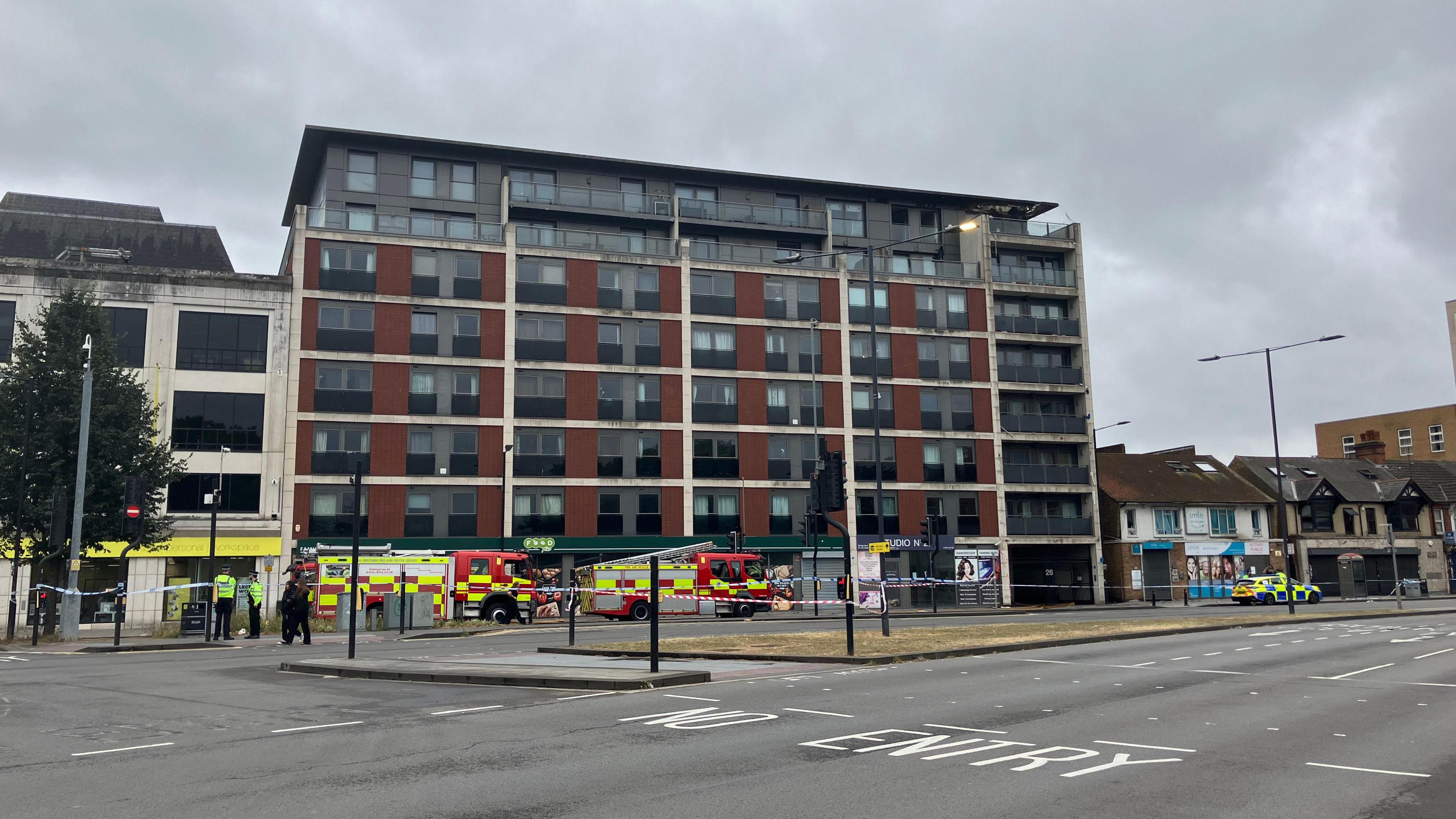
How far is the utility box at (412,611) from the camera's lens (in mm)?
32438

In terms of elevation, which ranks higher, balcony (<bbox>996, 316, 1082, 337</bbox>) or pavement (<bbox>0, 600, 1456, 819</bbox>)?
balcony (<bbox>996, 316, 1082, 337</bbox>)

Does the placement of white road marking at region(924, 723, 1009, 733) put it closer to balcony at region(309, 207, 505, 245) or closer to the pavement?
the pavement

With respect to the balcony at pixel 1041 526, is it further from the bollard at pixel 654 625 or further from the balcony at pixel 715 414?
the bollard at pixel 654 625

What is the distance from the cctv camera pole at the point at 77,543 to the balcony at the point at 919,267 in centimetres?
3842

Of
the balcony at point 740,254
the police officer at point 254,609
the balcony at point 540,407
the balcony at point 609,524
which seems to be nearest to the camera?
the police officer at point 254,609

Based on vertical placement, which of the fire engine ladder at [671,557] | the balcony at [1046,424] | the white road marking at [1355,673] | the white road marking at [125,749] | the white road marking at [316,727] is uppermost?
the balcony at [1046,424]

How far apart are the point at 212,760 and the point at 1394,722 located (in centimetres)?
1206

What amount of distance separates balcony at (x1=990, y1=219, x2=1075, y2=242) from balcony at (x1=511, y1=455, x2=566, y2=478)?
1102 inches

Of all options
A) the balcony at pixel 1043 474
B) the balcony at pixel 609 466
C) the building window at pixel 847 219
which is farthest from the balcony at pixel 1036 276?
the balcony at pixel 609 466

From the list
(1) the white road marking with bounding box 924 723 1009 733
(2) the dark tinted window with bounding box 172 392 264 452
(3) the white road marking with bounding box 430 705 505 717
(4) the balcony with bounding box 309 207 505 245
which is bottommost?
(1) the white road marking with bounding box 924 723 1009 733

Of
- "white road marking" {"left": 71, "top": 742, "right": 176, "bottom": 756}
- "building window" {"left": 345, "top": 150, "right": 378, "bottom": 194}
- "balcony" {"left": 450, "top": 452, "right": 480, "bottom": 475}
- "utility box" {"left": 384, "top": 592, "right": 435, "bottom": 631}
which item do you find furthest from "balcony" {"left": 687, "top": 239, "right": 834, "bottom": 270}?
"white road marking" {"left": 71, "top": 742, "right": 176, "bottom": 756}

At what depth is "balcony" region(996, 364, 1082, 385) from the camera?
61.2 meters

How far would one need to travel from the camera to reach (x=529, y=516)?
51.4m

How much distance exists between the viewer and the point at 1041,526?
2361 inches
